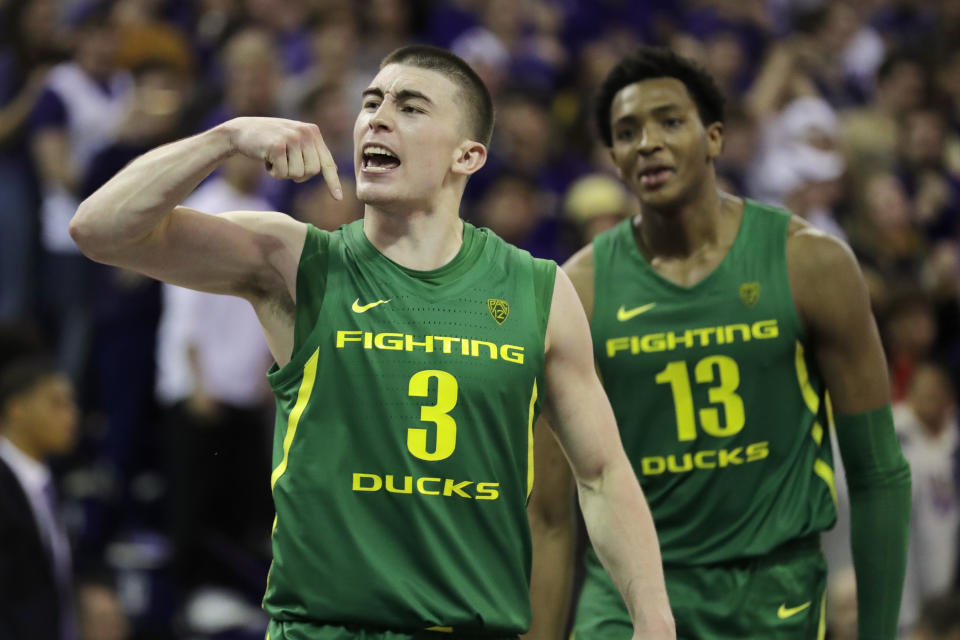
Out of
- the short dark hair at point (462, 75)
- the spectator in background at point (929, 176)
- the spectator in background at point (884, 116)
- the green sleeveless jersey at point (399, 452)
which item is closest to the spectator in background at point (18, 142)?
the short dark hair at point (462, 75)

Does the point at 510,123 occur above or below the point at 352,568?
above

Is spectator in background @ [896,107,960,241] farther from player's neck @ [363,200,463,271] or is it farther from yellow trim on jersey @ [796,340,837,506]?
player's neck @ [363,200,463,271]

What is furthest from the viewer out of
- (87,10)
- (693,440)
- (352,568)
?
(87,10)

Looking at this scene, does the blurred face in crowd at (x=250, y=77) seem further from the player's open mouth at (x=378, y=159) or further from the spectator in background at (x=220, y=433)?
the player's open mouth at (x=378, y=159)

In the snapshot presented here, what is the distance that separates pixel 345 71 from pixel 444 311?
600 cm

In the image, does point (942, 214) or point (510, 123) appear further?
point (942, 214)

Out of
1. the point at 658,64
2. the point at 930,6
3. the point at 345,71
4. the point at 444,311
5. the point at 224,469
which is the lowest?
the point at 224,469

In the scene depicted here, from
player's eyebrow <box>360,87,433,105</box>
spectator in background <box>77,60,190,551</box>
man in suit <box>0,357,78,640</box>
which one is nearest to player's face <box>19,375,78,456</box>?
man in suit <box>0,357,78,640</box>

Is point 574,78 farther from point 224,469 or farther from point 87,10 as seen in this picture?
point 224,469

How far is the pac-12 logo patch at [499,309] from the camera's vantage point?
12.4ft

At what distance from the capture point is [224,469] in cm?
793

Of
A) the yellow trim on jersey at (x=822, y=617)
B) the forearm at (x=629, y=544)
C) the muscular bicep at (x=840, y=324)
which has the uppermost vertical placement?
the muscular bicep at (x=840, y=324)

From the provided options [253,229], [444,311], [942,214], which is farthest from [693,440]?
[942,214]

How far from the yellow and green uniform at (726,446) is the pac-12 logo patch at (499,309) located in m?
1.01
